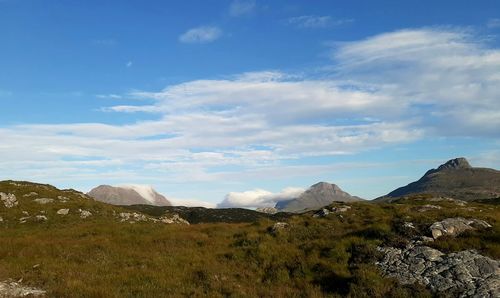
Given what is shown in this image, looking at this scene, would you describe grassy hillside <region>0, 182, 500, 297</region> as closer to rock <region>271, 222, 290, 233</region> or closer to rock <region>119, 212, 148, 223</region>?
rock <region>271, 222, 290, 233</region>

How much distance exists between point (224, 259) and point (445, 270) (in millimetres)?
11269

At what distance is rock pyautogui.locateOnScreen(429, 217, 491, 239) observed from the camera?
22.5 m

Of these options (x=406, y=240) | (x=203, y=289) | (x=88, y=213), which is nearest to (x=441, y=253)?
(x=406, y=240)

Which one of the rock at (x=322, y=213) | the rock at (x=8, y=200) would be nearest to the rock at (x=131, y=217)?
the rock at (x=8, y=200)

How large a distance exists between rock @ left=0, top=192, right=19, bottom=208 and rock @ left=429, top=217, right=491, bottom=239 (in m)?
42.8

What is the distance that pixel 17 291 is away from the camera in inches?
679

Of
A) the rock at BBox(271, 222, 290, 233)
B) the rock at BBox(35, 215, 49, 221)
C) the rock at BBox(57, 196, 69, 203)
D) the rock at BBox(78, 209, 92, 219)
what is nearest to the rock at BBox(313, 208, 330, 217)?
the rock at BBox(271, 222, 290, 233)

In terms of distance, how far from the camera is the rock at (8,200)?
4653cm

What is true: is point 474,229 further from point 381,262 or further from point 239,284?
point 239,284

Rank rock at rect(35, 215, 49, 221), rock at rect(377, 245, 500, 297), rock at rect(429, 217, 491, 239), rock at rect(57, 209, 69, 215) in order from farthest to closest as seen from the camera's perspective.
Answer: rock at rect(57, 209, 69, 215), rock at rect(35, 215, 49, 221), rock at rect(429, 217, 491, 239), rock at rect(377, 245, 500, 297)

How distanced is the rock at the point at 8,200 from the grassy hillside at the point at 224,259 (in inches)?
670

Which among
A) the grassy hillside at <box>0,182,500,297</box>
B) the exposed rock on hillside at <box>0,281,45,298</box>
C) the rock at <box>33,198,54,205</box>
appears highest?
the rock at <box>33,198,54,205</box>

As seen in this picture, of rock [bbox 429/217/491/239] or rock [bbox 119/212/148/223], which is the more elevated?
rock [bbox 429/217/491/239]

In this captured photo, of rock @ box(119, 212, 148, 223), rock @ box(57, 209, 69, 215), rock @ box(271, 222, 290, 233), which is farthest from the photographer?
rock @ box(119, 212, 148, 223)
